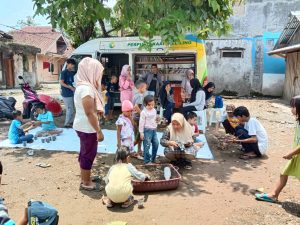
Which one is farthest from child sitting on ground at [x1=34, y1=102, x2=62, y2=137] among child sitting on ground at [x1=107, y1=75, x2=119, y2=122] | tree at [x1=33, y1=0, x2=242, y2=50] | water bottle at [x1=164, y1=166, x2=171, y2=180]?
water bottle at [x1=164, y1=166, x2=171, y2=180]

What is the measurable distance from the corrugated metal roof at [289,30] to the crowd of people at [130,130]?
969cm

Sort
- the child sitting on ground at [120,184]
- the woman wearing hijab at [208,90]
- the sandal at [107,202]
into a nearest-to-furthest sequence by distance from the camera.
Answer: the child sitting on ground at [120,184] → the sandal at [107,202] → the woman wearing hijab at [208,90]

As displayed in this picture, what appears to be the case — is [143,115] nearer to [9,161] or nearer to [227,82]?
[9,161]

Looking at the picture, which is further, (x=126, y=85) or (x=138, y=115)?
(x=126, y=85)

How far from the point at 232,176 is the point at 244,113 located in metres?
1.34

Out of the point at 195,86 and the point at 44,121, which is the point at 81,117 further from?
the point at 195,86

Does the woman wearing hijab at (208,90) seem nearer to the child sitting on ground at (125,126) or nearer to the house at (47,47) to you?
the child sitting on ground at (125,126)

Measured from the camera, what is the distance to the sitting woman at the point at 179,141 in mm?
4949

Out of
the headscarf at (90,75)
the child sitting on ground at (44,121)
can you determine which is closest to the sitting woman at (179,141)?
the headscarf at (90,75)

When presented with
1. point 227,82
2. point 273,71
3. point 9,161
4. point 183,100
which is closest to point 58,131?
point 9,161

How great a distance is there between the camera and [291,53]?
15953 millimetres

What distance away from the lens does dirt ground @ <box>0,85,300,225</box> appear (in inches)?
138

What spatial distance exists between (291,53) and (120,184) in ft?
49.1

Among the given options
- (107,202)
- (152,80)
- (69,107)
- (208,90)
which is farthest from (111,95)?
(107,202)
